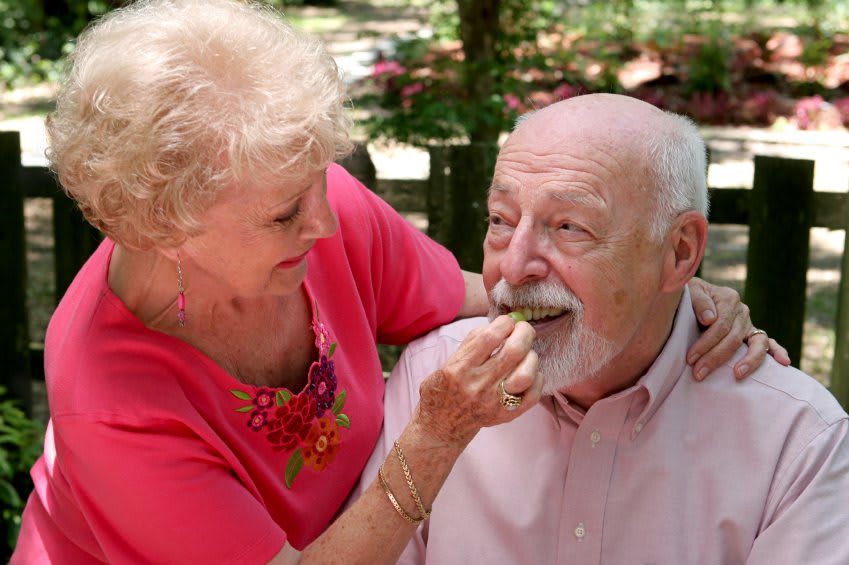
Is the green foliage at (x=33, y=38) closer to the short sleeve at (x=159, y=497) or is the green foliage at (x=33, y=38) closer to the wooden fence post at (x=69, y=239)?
the wooden fence post at (x=69, y=239)

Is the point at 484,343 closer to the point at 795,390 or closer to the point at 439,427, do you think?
the point at 439,427

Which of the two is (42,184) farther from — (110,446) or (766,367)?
(766,367)

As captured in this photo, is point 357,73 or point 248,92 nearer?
point 248,92

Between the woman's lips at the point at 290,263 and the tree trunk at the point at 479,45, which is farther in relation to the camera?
the tree trunk at the point at 479,45

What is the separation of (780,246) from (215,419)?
2539mm

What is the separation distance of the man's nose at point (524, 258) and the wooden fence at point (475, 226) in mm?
1876

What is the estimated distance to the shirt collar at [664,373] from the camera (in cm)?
264

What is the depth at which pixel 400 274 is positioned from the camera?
10.2 ft

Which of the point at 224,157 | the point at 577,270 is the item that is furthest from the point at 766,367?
the point at 224,157

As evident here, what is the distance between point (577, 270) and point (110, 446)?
113cm

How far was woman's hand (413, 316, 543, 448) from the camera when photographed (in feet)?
7.25

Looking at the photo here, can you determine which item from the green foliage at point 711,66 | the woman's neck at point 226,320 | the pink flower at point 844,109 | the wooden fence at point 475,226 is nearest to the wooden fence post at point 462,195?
the wooden fence at point 475,226

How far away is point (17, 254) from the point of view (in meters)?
4.88

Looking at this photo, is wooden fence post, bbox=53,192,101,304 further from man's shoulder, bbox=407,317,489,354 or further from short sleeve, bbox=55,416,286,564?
short sleeve, bbox=55,416,286,564
